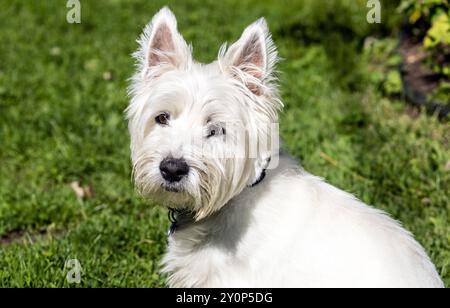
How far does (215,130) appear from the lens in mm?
3424

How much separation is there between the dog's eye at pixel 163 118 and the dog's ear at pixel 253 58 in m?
0.39

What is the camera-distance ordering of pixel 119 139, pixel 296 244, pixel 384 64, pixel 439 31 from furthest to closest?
1. pixel 384 64
2. pixel 119 139
3. pixel 439 31
4. pixel 296 244

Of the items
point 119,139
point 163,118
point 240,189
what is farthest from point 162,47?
point 119,139

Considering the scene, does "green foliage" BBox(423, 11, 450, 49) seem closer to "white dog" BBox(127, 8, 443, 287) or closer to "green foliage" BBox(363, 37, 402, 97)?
"green foliage" BBox(363, 37, 402, 97)

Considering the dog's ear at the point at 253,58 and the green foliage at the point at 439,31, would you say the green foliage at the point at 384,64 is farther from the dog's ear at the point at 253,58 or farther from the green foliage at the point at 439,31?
the dog's ear at the point at 253,58

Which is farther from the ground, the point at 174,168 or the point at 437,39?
the point at 437,39

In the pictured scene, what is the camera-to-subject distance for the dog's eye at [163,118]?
3477mm

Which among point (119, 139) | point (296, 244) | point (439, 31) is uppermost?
point (439, 31)

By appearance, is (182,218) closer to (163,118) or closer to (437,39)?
(163,118)

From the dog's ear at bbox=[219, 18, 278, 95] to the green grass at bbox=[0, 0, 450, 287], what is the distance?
152 centimetres

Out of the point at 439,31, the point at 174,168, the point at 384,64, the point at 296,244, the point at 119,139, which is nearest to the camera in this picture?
the point at 174,168

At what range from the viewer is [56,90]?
696 cm

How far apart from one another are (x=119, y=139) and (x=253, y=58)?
111 inches

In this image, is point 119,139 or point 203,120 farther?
point 119,139
